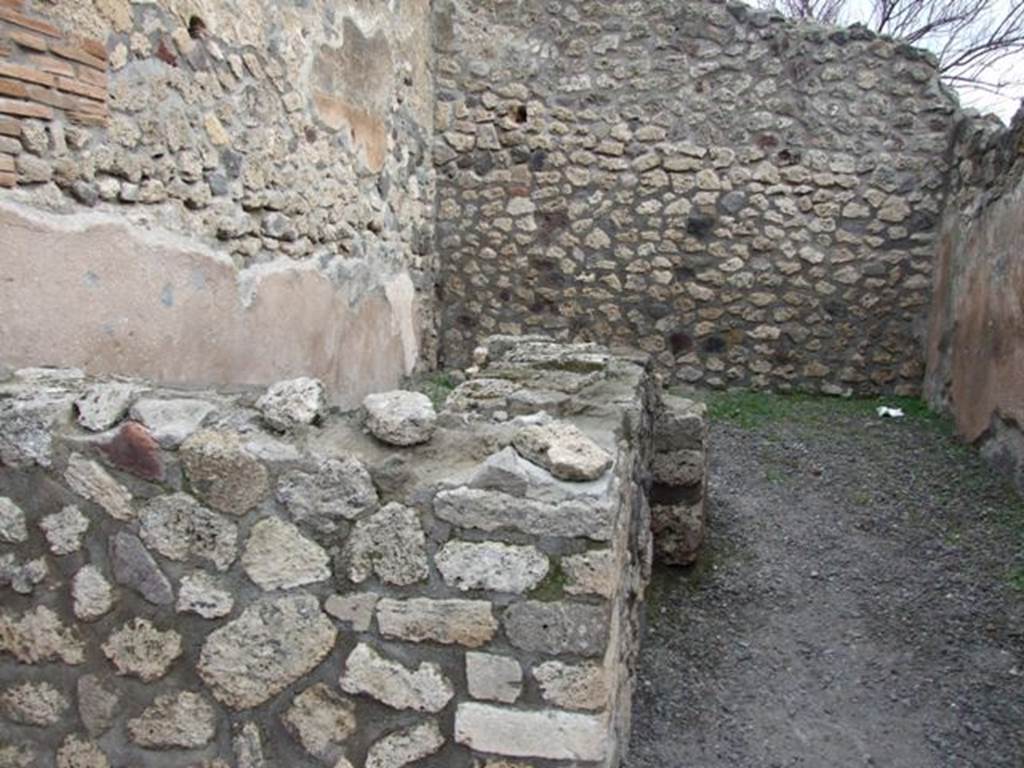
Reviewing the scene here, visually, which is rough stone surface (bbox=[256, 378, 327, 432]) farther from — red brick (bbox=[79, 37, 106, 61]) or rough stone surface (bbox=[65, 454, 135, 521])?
red brick (bbox=[79, 37, 106, 61])

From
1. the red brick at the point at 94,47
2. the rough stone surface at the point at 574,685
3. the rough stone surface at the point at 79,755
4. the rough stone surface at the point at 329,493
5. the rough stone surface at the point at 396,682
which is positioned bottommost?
the rough stone surface at the point at 79,755

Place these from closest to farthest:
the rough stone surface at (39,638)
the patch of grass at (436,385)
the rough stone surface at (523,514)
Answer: the rough stone surface at (523,514) < the rough stone surface at (39,638) < the patch of grass at (436,385)

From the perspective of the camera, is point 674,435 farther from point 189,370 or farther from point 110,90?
point 110,90

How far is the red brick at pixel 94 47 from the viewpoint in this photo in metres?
2.77

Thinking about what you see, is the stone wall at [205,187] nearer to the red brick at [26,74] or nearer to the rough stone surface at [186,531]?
the red brick at [26,74]

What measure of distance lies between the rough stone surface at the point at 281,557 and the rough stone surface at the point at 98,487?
269 millimetres

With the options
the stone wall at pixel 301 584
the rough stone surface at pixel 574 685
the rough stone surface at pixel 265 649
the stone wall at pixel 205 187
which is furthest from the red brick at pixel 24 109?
the rough stone surface at pixel 574 685

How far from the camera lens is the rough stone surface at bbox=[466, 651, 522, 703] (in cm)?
173

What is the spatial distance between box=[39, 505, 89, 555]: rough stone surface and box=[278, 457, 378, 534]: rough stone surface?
440 millimetres

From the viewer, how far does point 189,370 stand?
3453 mm

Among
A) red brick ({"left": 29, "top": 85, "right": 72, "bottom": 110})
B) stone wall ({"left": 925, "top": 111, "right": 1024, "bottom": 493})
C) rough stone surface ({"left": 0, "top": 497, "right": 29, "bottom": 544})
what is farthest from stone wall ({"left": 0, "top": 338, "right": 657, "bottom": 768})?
stone wall ({"left": 925, "top": 111, "right": 1024, "bottom": 493})

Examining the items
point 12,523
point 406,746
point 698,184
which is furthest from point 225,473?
point 698,184

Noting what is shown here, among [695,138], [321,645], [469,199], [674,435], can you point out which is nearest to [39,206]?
[321,645]

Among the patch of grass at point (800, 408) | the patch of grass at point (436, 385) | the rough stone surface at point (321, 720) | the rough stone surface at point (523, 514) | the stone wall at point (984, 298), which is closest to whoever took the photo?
the rough stone surface at point (523, 514)
